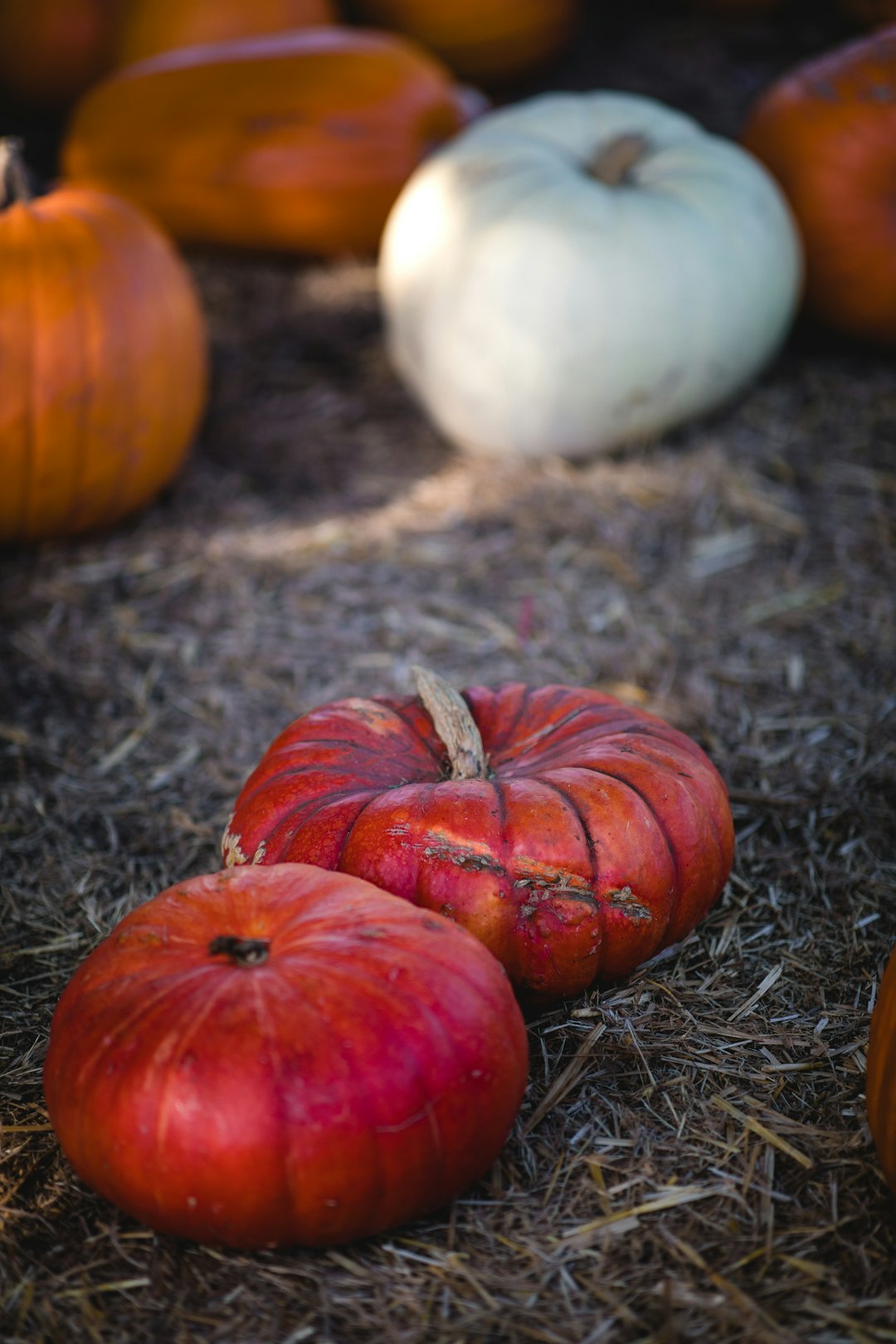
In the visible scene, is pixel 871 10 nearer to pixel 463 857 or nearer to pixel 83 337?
pixel 83 337

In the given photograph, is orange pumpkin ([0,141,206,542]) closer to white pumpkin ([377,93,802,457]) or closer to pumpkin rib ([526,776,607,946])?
white pumpkin ([377,93,802,457])

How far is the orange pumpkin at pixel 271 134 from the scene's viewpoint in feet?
13.0

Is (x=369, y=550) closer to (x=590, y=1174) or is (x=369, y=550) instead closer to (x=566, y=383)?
(x=566, y=383)

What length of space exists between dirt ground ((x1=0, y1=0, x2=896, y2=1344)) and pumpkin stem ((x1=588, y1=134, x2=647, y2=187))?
0.70 m

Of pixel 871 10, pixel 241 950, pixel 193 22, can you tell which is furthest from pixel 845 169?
pixel 241 950

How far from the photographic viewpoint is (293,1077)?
4.23 ft

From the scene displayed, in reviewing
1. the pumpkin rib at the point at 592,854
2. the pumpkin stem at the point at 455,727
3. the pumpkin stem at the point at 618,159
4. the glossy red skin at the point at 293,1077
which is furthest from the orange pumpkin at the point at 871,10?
the glossy red skin at the point at 293,1077

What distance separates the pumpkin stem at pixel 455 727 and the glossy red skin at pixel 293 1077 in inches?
13.6

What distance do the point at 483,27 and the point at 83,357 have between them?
108 inches

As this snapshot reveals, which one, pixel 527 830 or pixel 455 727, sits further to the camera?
pixel 455 727

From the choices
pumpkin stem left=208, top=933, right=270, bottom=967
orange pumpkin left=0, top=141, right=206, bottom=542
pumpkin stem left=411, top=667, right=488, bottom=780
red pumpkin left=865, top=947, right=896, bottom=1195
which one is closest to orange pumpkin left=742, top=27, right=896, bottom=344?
orange pumpkin left=0, top=141, right=206, bottom=542

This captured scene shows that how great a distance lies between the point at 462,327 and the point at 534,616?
85 cm

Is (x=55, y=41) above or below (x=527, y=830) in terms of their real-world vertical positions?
above

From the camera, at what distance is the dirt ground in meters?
1.38
